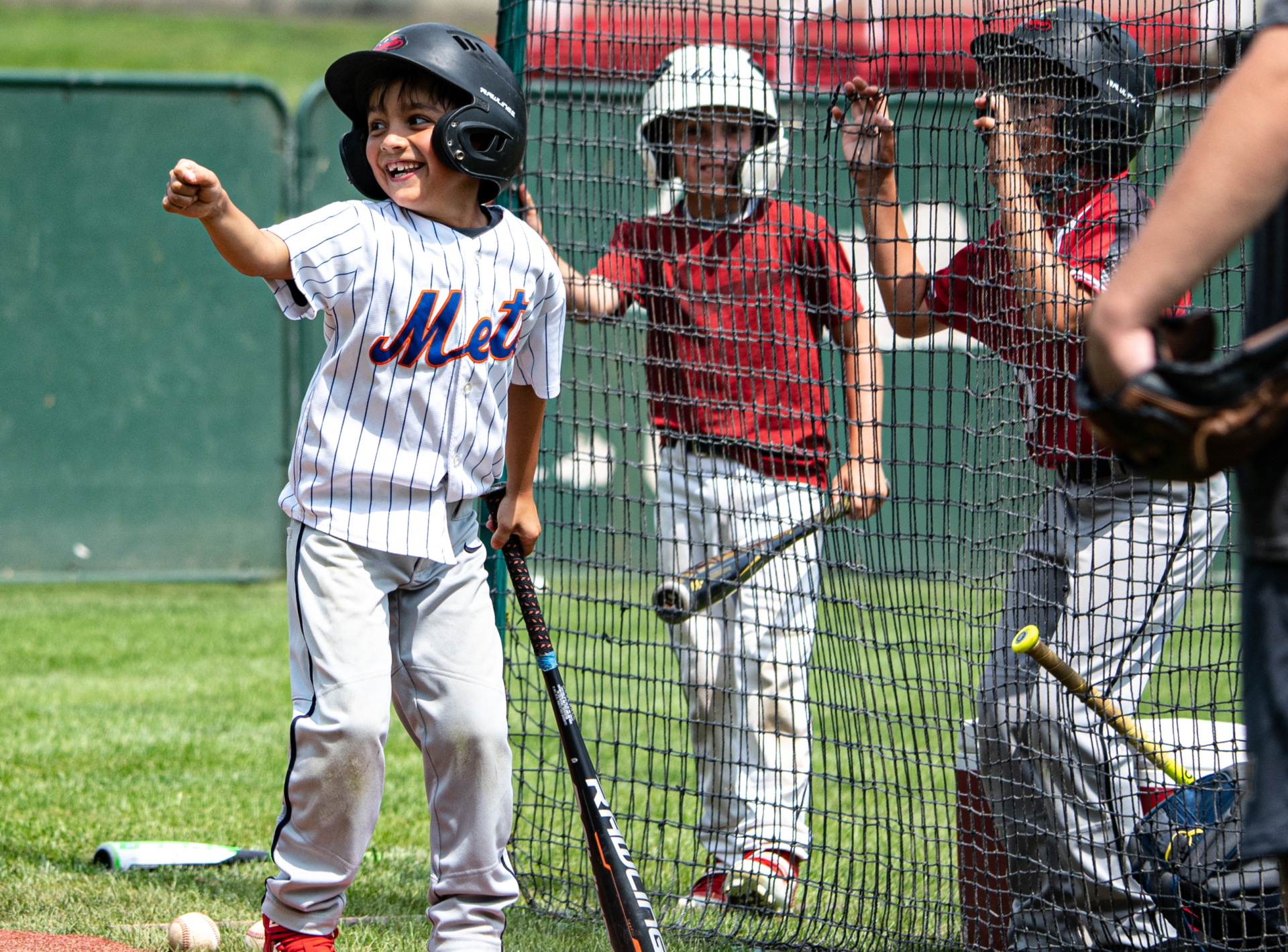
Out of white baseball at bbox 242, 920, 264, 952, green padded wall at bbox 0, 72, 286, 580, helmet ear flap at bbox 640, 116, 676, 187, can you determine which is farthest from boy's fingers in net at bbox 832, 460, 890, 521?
green padded wall at bbox 0, 72, 286, 580

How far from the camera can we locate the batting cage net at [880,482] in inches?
118

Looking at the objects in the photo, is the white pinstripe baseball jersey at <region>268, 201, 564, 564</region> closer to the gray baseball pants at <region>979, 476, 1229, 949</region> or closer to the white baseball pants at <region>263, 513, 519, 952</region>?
the white baseball pants at <region>263, 513, 519, 952</region>

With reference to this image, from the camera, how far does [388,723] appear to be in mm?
2734

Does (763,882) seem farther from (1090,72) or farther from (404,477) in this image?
(1090,72)

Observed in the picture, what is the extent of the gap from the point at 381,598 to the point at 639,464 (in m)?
1.05

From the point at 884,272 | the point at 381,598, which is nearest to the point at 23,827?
the point at 381,598

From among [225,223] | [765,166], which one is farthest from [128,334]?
[225,223]

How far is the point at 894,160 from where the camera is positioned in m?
3.21

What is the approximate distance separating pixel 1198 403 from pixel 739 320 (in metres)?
2.24

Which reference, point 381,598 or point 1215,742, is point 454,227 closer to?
point 381,598

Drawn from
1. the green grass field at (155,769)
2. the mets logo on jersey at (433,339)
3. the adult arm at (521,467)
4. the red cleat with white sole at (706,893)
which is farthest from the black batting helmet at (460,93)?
the red cleat with white sole at (706,893)

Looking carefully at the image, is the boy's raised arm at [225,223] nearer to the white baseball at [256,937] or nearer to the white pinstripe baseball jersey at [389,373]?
the white pinstripe baseball jersey at [389,373]

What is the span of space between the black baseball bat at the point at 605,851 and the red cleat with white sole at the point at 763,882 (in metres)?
0.63

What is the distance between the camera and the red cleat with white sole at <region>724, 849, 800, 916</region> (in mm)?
3441
